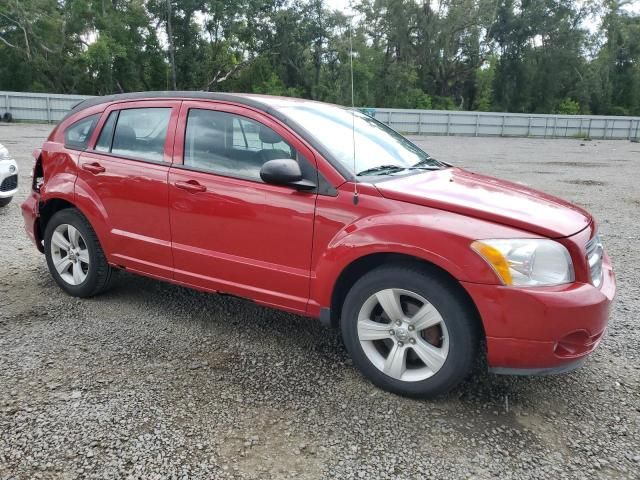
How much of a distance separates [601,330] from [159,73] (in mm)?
50014

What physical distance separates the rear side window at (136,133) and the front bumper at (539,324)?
96.3 inches

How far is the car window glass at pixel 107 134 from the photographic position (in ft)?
13.7

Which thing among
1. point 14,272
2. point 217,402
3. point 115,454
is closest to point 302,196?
point 217,402

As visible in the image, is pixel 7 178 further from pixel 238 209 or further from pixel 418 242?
pixel 418 242

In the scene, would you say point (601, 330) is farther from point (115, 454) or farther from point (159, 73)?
point (159, 73)

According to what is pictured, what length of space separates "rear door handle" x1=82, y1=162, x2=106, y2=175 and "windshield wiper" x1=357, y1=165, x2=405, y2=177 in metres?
2.07

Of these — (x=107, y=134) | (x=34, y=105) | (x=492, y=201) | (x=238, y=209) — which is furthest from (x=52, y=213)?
(x=34, y=105)

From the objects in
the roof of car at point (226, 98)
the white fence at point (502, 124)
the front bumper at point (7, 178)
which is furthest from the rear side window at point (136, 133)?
the white fence at point (502, 124)

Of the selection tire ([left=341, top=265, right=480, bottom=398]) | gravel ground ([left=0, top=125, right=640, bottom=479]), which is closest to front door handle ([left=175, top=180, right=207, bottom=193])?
gravel ground ([left=0, top=125, right=640, bottom=479])

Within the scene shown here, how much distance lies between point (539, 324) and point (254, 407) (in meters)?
1.55

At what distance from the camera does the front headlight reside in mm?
2646

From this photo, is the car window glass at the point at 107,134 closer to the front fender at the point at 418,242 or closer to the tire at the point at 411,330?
the front fender at the point at 418,242

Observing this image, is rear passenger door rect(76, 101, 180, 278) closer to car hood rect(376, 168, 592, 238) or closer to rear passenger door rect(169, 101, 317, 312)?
rear passenger door rect(169, 101, 317, 312)

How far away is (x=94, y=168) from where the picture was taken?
4.12 meters
